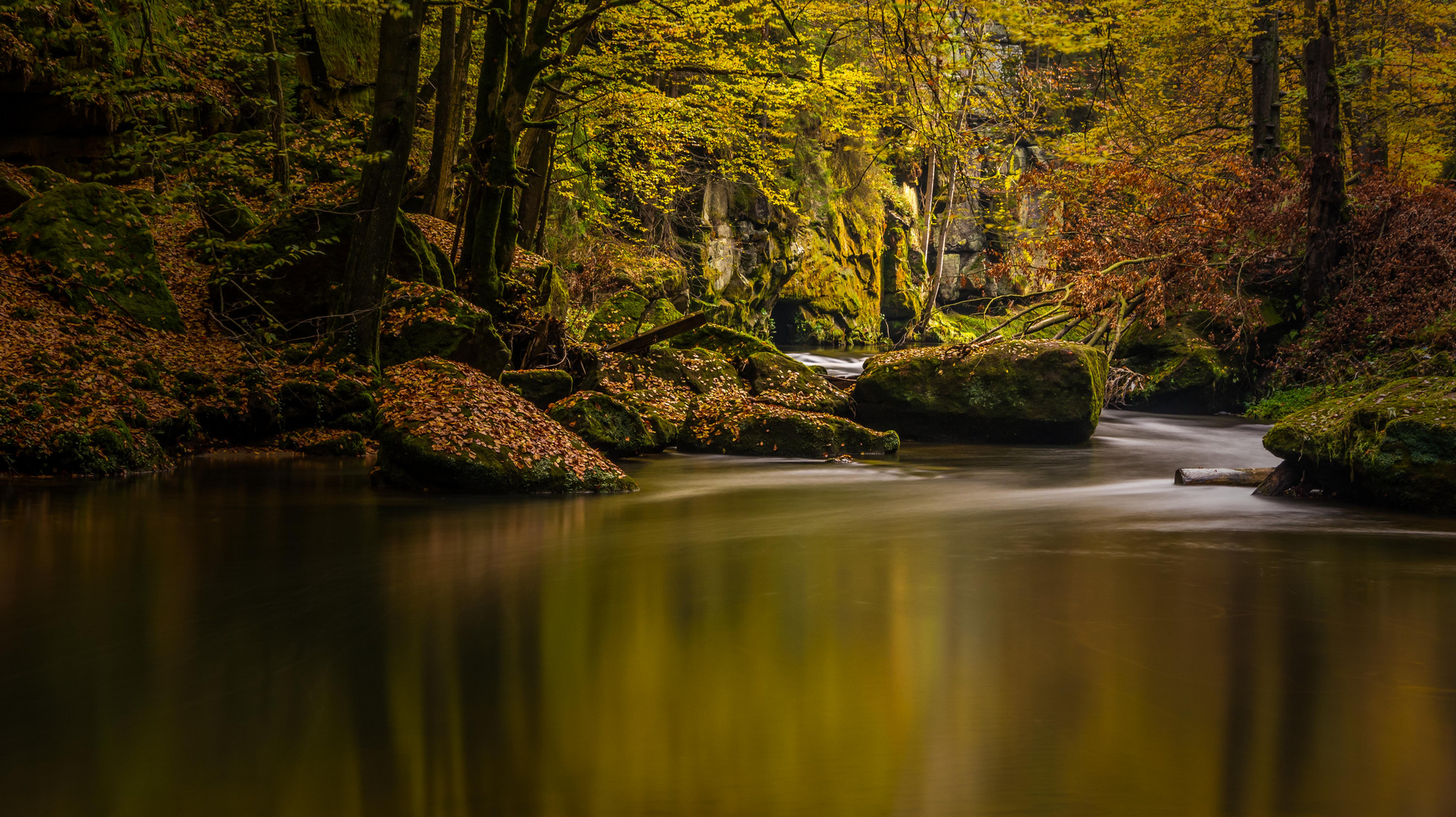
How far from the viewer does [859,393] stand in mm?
14727

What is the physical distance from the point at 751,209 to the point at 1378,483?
73.2 feet

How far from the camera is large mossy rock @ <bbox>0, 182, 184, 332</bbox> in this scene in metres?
10.6

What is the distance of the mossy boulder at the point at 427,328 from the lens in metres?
11.8

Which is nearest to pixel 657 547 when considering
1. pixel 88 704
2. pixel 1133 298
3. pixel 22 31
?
pixel 88 704

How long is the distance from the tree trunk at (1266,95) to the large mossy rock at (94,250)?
17798 mm

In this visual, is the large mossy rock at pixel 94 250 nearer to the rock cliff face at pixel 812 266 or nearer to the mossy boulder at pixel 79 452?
the mossy boulder at pixel 79 452

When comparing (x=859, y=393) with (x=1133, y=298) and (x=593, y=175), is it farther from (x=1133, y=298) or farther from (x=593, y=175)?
(x=593, y=175)

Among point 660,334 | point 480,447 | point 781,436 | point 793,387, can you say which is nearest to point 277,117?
point 660,334

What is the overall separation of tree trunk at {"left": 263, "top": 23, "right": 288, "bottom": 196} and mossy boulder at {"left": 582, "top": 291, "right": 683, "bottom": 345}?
6.36 m

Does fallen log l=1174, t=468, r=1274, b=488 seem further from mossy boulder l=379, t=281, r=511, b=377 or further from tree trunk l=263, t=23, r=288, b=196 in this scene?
tree trunk l=263, t=23, r=288, b=196

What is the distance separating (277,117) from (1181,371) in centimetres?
1705

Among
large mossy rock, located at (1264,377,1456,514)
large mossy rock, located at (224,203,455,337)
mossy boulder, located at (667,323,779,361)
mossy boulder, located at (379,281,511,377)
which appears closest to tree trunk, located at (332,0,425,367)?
mossy boulder, located at (379,281,511,377)

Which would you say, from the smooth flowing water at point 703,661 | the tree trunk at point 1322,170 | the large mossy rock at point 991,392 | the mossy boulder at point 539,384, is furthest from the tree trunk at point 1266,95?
the mossy boulder at point 539,384

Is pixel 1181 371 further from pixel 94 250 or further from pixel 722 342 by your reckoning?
pixel 94 250
